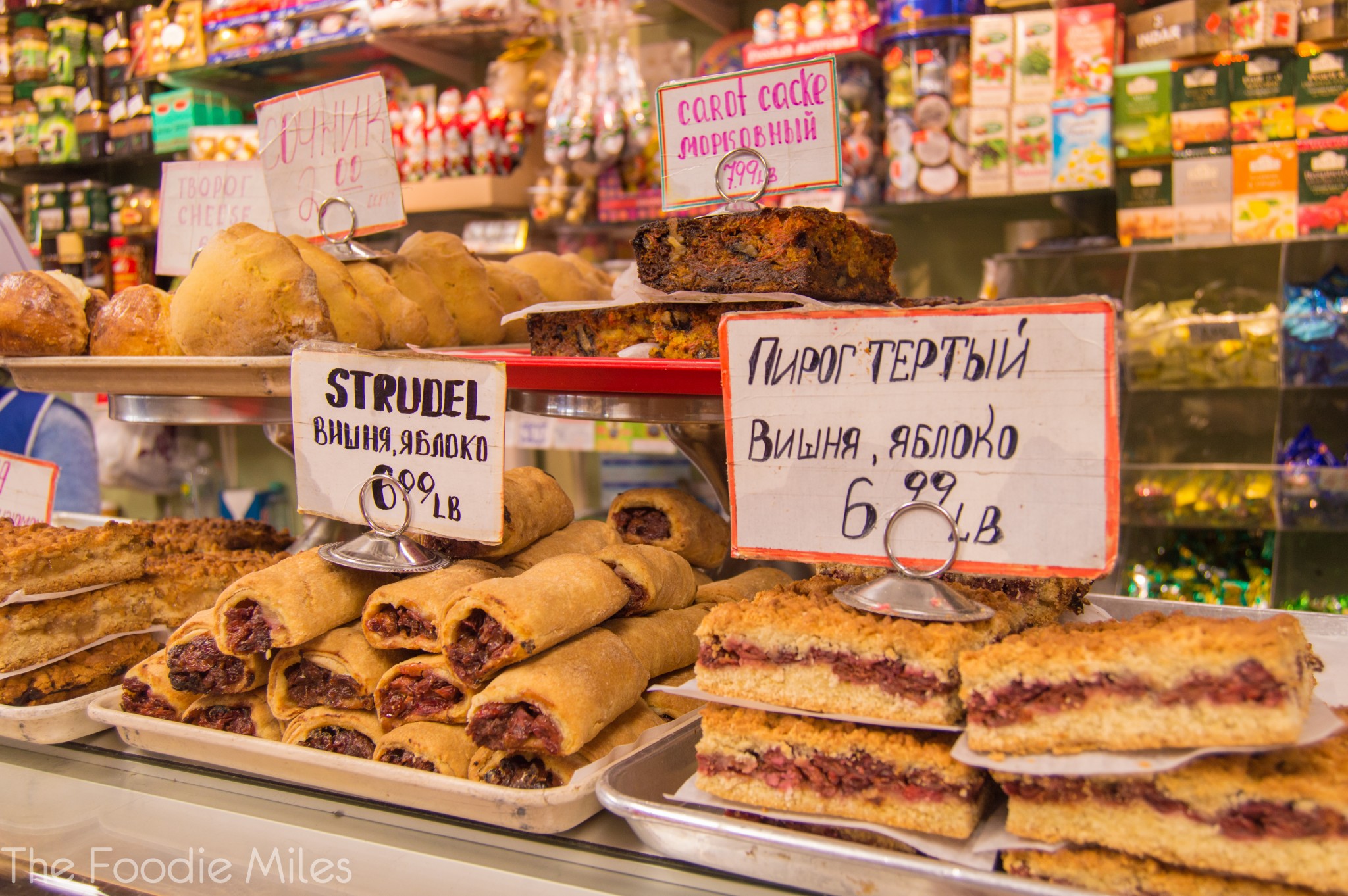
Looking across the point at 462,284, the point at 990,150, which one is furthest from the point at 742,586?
the point at 990,150

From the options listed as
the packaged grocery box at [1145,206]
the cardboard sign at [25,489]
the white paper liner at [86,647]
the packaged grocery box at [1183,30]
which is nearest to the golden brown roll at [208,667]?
the white paper liner at [86,647]

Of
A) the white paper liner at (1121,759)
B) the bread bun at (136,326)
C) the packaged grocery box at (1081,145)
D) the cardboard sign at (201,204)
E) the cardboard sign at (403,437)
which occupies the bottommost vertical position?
the white paper liner at (1121,759)

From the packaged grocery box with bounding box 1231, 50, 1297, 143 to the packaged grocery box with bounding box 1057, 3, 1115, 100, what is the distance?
0.34 m

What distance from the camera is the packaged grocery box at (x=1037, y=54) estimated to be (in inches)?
119

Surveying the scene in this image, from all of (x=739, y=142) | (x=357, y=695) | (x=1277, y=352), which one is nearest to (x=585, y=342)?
(x=739, y=142)

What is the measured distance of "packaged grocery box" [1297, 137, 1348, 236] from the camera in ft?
9.03

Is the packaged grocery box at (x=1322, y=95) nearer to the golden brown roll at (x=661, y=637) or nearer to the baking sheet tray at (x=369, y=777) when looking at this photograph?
the golden brown roll at (x=661, y=637)

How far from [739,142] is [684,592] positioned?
77 centimetres

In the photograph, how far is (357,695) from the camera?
1.34 metres

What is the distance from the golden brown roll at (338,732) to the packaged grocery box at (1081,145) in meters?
2.60

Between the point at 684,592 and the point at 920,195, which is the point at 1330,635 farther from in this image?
the point at 920,195

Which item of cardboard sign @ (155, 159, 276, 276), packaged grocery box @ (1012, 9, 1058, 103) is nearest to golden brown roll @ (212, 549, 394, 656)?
cardboard sign @ (155, 159, 276, 276)

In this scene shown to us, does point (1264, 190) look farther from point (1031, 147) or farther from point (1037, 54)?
point (1037, 54)

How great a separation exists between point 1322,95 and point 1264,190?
10.9 inches
